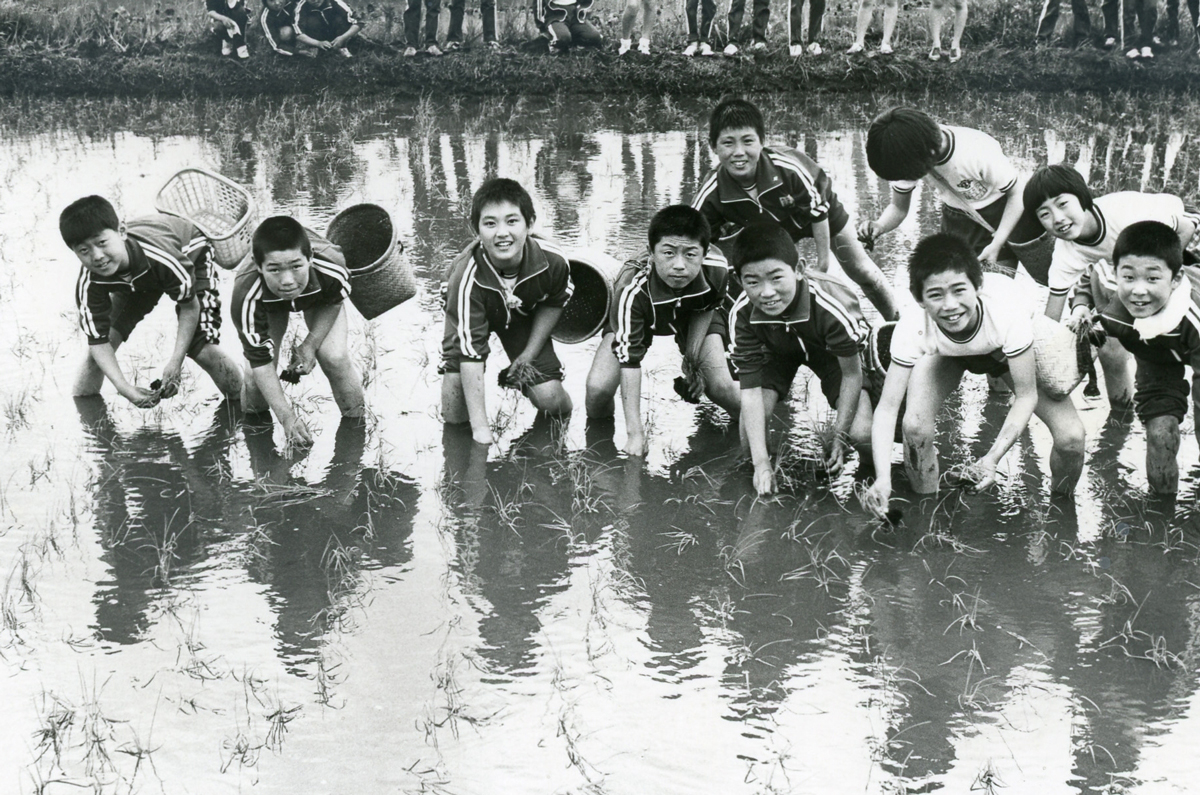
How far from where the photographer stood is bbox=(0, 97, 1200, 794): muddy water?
131 inches

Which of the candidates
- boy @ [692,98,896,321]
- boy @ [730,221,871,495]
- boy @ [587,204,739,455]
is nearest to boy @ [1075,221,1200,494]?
boy @ [730,221,871,495]

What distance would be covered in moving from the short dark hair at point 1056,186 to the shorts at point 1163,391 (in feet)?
2.70

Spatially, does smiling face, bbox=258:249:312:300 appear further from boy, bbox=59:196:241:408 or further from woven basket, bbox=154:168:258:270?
woven basket, bbox=154:168:258:270

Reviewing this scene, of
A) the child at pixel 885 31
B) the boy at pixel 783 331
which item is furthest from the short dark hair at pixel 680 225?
the child at pixel 885 31

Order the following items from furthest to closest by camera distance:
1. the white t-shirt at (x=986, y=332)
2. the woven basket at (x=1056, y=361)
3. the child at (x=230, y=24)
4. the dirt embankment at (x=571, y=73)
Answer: the child at (x=230, y=24) < the dirt embankment at (x=571, y=73) < the woven basket at (x=1056, y=361) < the white t-shirt at (x=986, y=332)

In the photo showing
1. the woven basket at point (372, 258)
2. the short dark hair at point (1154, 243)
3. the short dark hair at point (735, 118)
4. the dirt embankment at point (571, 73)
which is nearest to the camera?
the short dark hair at point (1154, 243)

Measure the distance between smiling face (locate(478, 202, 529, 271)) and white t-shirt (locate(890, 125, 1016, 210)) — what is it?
1831mm

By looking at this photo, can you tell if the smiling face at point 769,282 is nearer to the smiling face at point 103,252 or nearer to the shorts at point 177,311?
the shorts at point 177,311

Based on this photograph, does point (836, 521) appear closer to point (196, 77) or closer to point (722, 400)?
point (722, 400)

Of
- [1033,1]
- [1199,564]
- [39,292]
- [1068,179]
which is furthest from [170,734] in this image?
[1033,1]

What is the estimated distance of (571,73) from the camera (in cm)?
1429

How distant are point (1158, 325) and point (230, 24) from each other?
13.3m

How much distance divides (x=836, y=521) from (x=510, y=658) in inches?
58.3

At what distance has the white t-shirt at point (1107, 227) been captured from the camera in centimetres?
525
